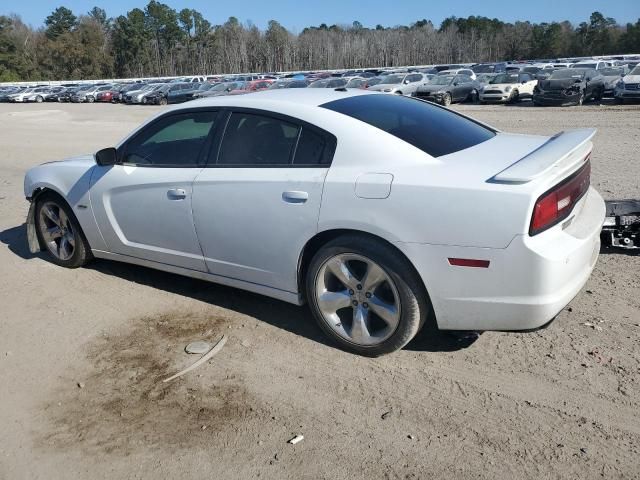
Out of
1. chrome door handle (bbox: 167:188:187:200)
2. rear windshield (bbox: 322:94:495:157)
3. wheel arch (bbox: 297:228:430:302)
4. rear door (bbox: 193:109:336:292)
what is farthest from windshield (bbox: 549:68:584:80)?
wheel arch (bbox: 297:228:430:302)

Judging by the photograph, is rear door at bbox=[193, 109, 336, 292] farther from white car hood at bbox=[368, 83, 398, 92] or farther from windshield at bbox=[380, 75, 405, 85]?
windshield at bbox=[380, 75, 405, 85]

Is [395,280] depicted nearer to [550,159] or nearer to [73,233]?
[550,159]

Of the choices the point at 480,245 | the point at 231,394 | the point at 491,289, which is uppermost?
the point at 480,245

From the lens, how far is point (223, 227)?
4.12 metres

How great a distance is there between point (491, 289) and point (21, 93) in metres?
65.1

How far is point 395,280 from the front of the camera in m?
3.41

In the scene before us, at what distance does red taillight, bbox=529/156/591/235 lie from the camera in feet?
9.95

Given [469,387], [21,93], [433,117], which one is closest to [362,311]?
[469,387]

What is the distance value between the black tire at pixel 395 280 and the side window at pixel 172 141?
139cm

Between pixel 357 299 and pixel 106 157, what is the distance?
8.32ft

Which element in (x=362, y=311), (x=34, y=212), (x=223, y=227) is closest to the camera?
(x=362, y=311)

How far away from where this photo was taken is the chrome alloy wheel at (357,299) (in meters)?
3.52

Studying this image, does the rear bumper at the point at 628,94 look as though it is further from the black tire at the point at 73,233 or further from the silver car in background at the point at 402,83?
the black tire at the point at 73,233

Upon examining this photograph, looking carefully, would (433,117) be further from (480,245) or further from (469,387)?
(469,387)
